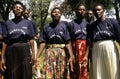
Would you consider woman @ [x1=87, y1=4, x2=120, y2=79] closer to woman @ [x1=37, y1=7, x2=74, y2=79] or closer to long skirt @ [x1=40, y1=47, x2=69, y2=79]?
woman @ [x1=37, y1=7, x2=74, y2=79]

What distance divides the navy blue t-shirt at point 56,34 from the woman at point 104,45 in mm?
607

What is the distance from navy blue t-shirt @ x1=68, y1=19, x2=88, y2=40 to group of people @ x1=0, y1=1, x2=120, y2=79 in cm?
32

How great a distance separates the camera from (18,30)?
7.82 metres

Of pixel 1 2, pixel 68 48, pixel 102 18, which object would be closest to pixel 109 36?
pixel 102 18

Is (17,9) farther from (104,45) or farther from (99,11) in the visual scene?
(104,45)

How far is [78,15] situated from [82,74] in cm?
140

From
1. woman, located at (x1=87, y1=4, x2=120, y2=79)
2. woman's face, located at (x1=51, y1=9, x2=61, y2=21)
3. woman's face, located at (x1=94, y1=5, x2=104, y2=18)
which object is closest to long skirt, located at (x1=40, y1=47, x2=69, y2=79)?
woman's face, located at (x1=51, y1=9, x2=61, y2=21)

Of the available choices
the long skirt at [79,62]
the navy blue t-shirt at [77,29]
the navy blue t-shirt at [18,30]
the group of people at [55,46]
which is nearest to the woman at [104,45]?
the group of people at [55,46]

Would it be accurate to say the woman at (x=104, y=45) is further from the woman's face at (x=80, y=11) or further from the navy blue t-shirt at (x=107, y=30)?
the woman's face at (x=80, y=11)

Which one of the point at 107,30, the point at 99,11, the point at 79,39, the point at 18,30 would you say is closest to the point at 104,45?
the point at 107,30

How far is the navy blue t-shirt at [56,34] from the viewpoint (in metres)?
8.22

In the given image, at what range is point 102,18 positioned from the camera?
7.84 m

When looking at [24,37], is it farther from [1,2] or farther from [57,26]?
[1,2]

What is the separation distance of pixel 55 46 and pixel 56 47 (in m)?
0.03
